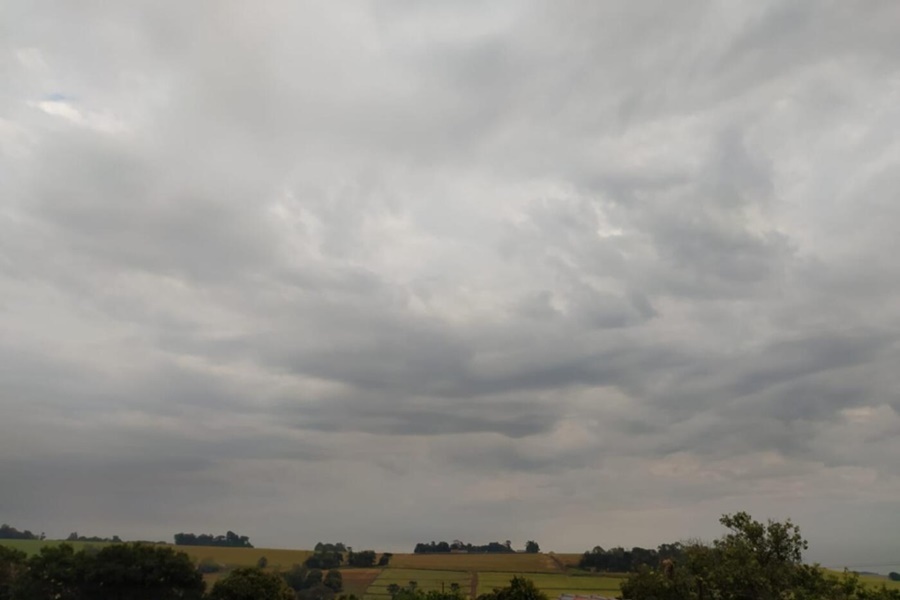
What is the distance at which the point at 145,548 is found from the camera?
8994cm

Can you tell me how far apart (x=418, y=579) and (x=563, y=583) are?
27.3 meters

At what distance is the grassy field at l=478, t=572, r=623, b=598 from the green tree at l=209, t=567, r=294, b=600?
135 feet

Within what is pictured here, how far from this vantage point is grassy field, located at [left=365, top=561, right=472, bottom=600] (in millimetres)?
124956

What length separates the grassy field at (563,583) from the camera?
121 meters

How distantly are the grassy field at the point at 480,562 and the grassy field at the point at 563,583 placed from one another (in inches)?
282

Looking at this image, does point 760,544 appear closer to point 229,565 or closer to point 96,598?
point 96,598

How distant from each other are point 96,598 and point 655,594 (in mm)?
65610

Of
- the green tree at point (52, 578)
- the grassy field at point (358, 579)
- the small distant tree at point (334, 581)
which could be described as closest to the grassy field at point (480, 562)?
the grassy field at point (358, 579)

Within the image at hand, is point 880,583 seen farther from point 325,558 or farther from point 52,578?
point 325,558

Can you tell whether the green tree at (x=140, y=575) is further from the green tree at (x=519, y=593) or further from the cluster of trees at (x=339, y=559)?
the cluster of trees at (x=339, y=559)

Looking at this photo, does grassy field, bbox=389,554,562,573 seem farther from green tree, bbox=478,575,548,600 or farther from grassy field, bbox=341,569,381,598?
green tree, bbox=478,575,548,600

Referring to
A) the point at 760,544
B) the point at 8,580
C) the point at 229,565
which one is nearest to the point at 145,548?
the point at 8,580

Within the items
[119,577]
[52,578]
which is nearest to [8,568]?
[52,578]

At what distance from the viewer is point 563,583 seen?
13075 cm
